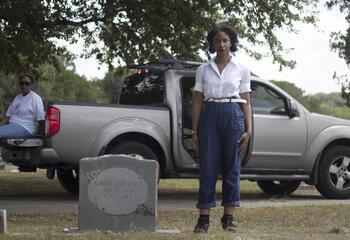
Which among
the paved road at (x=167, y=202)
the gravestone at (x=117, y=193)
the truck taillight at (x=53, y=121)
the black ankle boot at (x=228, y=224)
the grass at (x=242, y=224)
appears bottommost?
the paved road at (x=167, y=202)

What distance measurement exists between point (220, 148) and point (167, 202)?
399 centimetres

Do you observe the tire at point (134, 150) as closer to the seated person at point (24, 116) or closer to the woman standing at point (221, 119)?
the seated person at point (24, 116)

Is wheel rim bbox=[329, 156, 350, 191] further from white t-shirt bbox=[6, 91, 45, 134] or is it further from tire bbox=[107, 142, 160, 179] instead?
white t-shirt bbox=[6, 91, 45, 134]

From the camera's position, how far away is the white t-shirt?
9.27m

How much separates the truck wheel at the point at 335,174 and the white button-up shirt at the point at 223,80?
14.9 feet

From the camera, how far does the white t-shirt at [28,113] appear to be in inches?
365

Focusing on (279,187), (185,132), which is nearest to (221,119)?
(185,132)

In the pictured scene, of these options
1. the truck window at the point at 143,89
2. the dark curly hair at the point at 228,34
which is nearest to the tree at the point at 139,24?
the truck window at the point at 143,89

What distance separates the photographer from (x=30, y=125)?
928 cm

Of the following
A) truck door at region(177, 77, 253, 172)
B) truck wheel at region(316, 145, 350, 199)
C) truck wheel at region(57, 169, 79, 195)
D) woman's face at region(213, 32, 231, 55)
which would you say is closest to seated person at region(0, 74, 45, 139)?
truck wheel at region(57, 169, 79, 195)

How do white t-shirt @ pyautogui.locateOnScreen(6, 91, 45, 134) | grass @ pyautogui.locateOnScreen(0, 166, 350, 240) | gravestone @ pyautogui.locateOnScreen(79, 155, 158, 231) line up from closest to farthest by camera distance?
grass @ pyautogui.locateOnScreen(0, 166, 350, 240)
gravestone @ pyautogui.locateOnScreen(79, 155, 158, 231)
white t-shirt @ pyautogui.locateOnScreen(6, 91, 45, 134)

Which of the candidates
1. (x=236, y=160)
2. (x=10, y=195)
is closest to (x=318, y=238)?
(x=236, y=160)

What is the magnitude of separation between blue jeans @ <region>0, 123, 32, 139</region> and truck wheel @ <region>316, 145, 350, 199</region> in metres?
4.42

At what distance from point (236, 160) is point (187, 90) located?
3.82m
